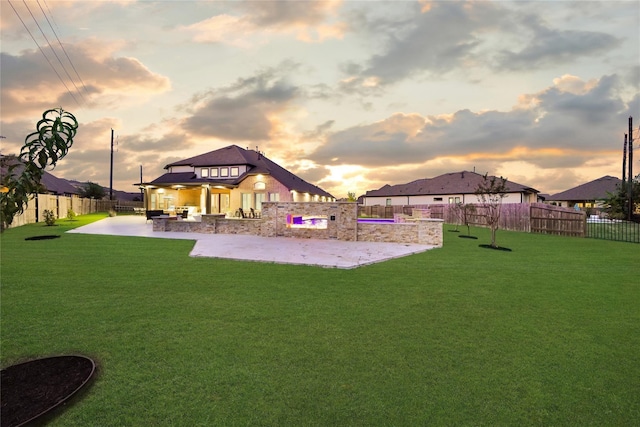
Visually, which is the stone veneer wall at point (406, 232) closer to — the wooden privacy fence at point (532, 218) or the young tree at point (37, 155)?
the wooden privacy fence at point (532, 218)

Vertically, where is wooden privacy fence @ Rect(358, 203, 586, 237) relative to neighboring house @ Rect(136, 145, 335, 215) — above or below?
below

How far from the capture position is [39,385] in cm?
323

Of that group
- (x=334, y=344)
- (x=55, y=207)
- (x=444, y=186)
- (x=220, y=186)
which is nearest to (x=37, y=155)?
(x=334, y=344)

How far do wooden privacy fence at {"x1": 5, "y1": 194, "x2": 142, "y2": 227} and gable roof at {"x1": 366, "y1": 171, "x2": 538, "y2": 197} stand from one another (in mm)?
42900

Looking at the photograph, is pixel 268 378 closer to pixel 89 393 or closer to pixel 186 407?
pixel 186 407

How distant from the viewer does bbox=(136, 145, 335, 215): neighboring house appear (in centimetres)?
3002

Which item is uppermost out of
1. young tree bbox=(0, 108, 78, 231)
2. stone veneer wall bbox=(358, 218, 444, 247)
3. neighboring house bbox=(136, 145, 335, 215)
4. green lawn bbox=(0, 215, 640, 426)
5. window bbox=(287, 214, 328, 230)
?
neighboring house bbox=(136, 145, 335, 215)

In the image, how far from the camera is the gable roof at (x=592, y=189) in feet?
165

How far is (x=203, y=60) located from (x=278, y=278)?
1157 centimetres

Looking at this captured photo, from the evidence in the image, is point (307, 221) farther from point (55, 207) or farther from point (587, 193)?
point (587, 193)

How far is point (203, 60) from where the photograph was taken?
14383mm

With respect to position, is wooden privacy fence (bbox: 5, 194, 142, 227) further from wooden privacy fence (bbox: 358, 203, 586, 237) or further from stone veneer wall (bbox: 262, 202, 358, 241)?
wooden privacy fence (bbox: 358, 203, 586, 237)

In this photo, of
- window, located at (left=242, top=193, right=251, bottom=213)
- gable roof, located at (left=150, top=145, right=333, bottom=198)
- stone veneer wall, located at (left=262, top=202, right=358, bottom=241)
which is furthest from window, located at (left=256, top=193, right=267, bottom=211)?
stone veneer wall, located at (left=262, top=202, right=358, bottom=241)

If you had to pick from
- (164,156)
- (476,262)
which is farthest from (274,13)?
(164,156)
